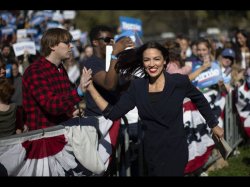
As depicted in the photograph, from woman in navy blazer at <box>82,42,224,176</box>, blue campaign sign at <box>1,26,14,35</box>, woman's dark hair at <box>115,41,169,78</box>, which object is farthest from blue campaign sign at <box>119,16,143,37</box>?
blue campaign sign at <box>1,26,14,35</box>

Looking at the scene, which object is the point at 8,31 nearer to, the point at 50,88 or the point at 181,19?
the point at 50,88

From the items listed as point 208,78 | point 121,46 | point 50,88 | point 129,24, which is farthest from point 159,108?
point 129,24

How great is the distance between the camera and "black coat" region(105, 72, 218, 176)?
4.84m

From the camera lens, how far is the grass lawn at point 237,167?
7.78 m

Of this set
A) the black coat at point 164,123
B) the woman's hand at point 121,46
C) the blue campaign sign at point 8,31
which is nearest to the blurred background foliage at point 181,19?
the blue campaign sign at point 8,31

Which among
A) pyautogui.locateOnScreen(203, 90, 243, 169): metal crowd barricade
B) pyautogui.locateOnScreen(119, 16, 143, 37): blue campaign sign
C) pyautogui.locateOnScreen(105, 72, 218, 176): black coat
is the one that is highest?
pyautogui.locateOnScreen(119, 16, 143, 37): blue campaign sign

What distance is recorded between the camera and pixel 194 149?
7.37 metres

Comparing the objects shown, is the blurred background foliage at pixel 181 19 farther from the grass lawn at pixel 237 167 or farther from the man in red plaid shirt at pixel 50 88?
the man in red plaid shirt at pixel 50 88

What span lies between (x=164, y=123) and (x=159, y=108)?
15cm

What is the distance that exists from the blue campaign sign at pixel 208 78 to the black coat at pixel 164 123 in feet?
9.47

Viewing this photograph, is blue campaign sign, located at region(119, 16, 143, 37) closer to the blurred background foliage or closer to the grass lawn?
the grass lawn

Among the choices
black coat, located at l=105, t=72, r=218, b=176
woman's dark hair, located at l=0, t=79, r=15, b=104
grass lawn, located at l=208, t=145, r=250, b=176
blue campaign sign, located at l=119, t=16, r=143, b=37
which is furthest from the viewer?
blue campaign sign, located at l=119, t=16, r=143, b=37

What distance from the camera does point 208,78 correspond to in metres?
7.93

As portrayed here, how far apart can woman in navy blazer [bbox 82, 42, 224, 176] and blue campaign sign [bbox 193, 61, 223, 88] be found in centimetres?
279
